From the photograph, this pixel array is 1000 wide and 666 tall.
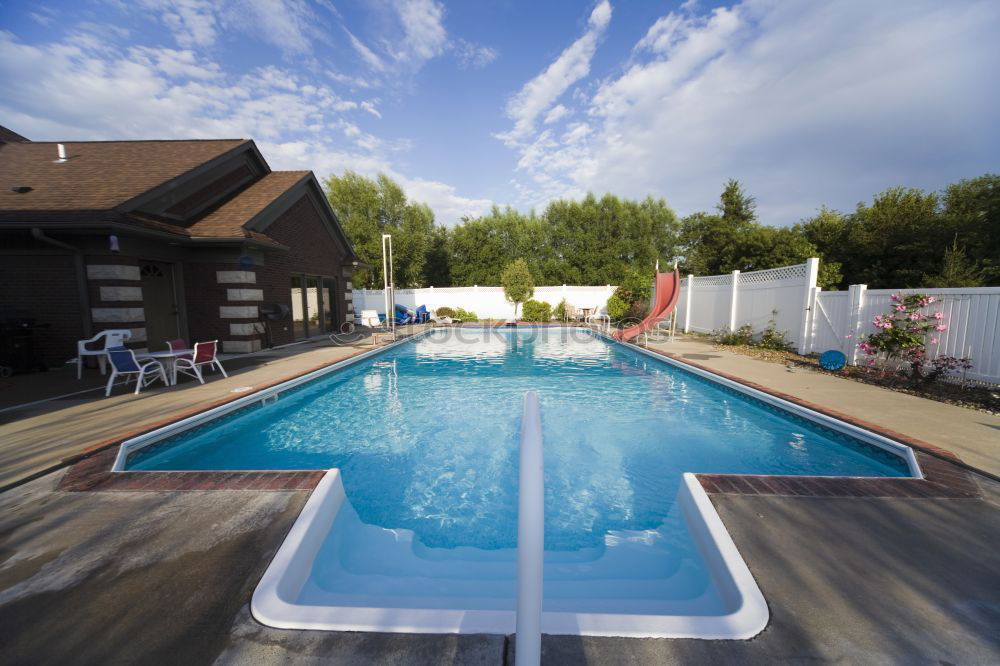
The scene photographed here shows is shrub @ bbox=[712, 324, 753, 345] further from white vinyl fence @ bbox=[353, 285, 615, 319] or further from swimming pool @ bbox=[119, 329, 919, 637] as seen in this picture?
white vinyl fence @ bbox=[353, 285, 615, 319]

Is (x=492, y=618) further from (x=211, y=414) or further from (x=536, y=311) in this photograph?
(x=536, y=311)

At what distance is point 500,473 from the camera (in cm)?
462

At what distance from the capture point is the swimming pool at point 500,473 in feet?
8.23

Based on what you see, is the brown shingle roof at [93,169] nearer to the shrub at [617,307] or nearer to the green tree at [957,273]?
the shrub at [617,307]

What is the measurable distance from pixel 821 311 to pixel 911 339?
8.64 ft

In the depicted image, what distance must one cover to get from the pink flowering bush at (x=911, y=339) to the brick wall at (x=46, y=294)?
15993mm

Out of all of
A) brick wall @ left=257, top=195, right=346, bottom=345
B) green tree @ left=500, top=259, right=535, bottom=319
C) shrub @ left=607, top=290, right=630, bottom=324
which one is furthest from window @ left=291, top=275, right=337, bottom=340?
shrub @ left=607, top=290, right=630, bottom=324

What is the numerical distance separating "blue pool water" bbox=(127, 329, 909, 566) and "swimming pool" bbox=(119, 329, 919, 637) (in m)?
0.02

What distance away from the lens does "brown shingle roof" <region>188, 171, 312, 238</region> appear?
934cm

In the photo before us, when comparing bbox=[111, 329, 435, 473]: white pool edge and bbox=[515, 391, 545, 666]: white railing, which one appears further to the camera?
bbox=[111, 329, 435, 473]: white pool edge

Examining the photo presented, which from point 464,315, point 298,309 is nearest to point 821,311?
point 298,309

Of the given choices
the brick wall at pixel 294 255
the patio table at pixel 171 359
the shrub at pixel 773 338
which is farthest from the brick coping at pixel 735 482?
the brick wall at pixel 294 255

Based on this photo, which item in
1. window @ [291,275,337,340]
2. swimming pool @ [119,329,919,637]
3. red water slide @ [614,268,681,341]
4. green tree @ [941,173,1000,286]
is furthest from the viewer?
green tree @ [941,173,1000,286]

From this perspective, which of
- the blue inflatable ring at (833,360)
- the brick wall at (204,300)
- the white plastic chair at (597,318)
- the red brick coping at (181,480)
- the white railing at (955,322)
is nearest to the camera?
the red brick coping at (181,480)
